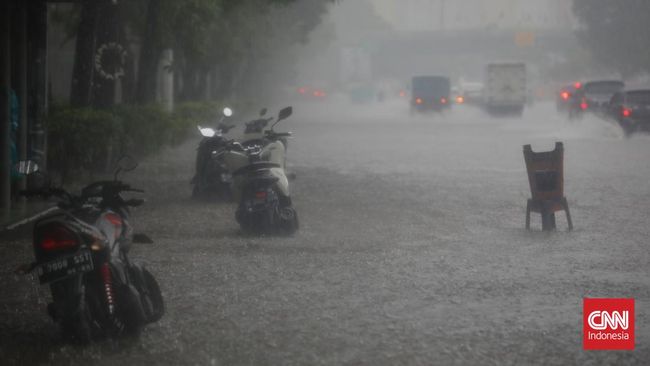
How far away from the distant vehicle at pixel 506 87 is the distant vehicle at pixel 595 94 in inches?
499

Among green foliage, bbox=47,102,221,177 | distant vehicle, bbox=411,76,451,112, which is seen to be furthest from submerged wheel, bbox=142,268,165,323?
distant vehicle, bbox=411,76,451,112

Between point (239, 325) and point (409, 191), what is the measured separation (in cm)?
1036

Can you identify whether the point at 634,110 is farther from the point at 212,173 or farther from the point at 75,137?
the point at 75,137

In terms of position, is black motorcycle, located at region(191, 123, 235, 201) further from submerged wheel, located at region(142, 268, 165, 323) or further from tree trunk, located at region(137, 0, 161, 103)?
tree trunk, located at region(137, 0, 161, 103)

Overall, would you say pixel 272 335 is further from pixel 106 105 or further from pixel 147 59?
pixel 147 59

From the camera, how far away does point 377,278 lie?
9.57 m

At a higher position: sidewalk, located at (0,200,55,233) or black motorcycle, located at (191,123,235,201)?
black motorcycle, located at (191,123,235,201)

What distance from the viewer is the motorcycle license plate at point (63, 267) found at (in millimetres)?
6602

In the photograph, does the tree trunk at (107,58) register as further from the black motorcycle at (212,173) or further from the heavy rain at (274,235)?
the black motorcycle at (212,173)

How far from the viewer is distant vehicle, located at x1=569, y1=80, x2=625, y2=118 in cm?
4294

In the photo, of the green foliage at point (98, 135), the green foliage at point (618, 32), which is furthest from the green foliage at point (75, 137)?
the green foliage at point (618, 32)

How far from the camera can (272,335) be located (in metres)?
7.39

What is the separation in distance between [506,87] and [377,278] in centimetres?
4948

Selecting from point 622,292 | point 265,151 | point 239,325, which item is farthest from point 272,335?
point 265,151
